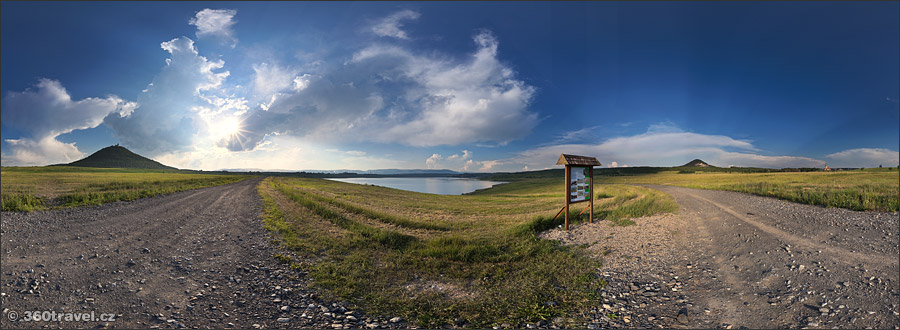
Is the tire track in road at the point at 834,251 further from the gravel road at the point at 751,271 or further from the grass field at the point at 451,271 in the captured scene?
the grass field at the point at 451,271

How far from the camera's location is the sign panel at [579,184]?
1294 centimetres

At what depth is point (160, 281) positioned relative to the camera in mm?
6867

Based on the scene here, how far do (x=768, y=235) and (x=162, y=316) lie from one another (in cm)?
1562

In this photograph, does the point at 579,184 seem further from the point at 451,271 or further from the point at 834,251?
the point at 451,271

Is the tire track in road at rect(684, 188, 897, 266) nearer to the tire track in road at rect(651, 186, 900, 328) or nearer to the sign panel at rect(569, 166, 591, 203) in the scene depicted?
the tire track in road at rect(651, 186, 900, 328)

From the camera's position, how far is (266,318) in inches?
206

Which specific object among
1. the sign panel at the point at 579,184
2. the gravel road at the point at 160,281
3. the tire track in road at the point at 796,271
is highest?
the sign panel at the point at 579,184

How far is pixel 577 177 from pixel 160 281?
13.2m

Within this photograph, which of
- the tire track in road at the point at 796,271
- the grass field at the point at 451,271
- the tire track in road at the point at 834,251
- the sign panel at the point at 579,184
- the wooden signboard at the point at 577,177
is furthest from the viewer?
the sign panel at the point at 579,184

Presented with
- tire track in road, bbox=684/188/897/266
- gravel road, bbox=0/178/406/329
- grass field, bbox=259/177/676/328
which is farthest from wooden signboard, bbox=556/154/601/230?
gravel road, bbox=0/178/406/329

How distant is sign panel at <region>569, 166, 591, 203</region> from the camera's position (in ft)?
42.4

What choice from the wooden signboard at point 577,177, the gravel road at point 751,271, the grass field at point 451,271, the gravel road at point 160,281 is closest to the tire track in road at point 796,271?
the gravel road at point 751,271

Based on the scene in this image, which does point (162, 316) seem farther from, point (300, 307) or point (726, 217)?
point (726, 217)

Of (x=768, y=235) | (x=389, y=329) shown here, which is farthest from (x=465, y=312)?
(x=768, y=235)
